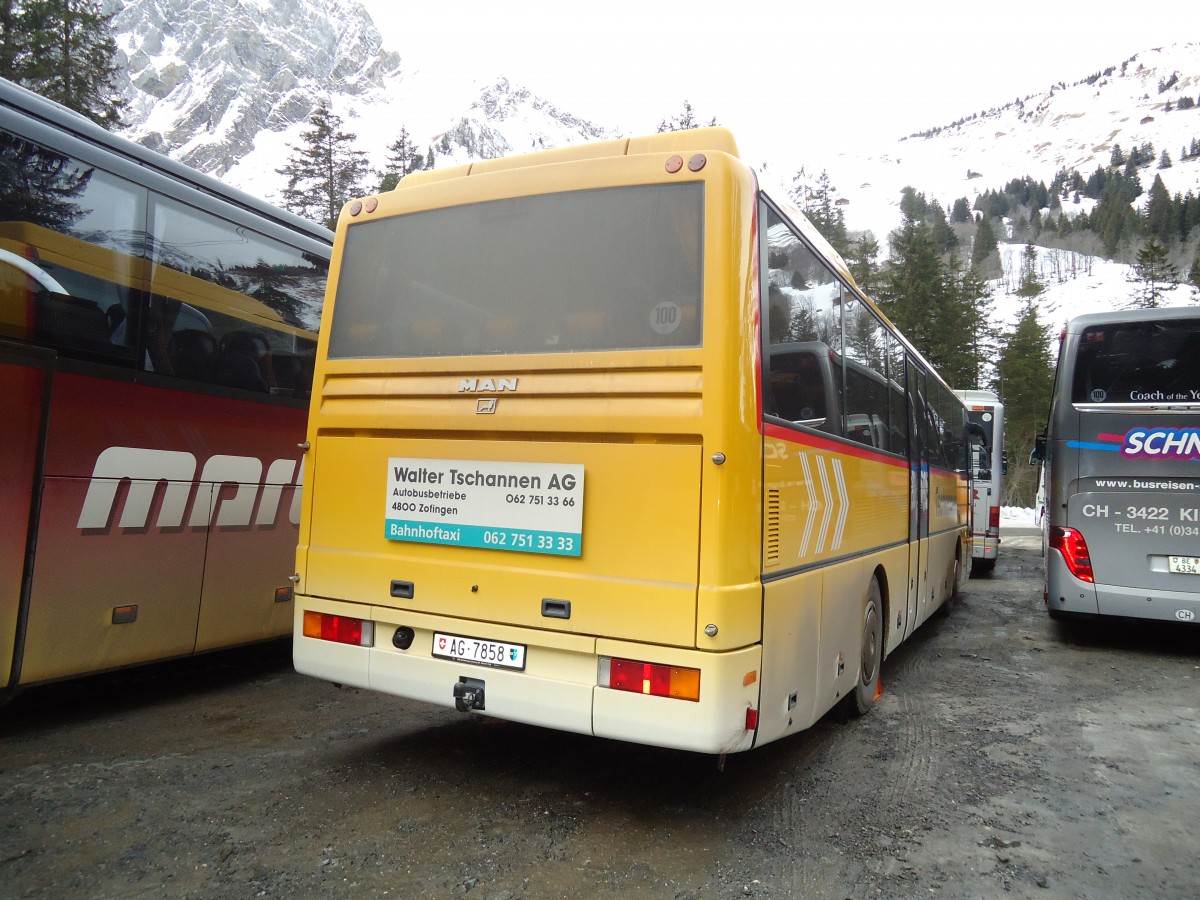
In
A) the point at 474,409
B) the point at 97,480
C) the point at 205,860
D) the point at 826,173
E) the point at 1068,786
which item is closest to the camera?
the point at 205,860

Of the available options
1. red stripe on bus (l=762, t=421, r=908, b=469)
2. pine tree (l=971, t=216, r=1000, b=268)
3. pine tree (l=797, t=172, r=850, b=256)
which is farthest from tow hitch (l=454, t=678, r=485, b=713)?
pine tree (l=971, t=216, r=1000, b=268)

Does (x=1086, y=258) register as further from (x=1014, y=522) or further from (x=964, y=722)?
(x=964, y=722)

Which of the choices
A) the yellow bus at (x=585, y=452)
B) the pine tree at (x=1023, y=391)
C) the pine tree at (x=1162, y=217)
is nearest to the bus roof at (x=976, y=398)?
the yellow bus at (x=585, y=452)

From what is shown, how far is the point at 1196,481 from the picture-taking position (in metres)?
8.14

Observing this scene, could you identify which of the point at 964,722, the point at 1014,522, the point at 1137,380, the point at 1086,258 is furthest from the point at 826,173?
the point at 1086,258

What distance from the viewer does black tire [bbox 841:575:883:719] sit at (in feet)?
19.0

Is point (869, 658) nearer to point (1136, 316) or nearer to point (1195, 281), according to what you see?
point (1136, 316)

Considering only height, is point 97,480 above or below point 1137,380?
below

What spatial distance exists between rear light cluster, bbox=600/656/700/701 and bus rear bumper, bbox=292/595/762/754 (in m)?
0.03

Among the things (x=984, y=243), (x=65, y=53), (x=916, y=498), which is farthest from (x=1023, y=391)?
(x=984, y=243)

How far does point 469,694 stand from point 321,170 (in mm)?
45121

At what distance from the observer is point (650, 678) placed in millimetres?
3682

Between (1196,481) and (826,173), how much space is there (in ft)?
192

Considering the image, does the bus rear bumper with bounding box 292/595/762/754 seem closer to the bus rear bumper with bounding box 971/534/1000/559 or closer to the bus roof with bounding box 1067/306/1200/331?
the bus roof with bounding box 1067/306/1200/331
